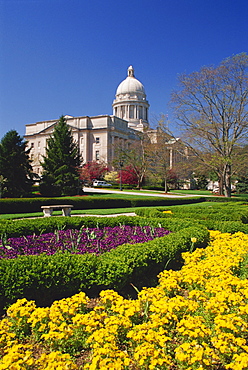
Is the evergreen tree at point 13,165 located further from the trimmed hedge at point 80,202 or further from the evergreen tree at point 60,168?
the trimmed hedge at point 80,202

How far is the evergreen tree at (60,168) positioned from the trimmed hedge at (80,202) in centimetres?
1195

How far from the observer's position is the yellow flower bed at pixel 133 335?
8.36 ft

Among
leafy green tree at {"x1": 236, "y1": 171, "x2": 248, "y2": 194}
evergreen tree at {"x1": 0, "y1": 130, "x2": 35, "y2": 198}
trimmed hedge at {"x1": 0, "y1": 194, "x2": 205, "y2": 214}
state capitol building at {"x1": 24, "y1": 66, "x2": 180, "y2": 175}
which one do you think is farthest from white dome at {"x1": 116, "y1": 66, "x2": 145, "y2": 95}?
trimmed hedge at {"x1": 0, "y1": 194, "x2": 205, "y2": 214}

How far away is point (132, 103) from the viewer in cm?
8938

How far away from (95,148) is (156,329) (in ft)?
225

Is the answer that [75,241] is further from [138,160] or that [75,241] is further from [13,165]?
[138,160]

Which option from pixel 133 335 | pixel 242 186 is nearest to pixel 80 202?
pixel 133 335

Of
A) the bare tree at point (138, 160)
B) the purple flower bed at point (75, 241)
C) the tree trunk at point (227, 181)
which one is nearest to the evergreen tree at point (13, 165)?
the tree trunk at point (227, 181)

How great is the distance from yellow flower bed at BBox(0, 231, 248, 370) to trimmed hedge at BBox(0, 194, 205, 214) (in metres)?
14.2

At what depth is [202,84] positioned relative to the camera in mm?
26625

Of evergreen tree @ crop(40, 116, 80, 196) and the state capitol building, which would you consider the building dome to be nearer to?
the state capitol building

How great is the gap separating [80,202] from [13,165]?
1128 cm

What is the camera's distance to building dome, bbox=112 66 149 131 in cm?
8938

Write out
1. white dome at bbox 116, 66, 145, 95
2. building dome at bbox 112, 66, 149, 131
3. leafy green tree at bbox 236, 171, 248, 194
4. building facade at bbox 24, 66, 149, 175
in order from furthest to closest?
white dome at bbox 116, 66, 145, 95 < building dome at bbox 112, 66, 149, 131 < building facade at bbox 24, 66, 149, 175 < leafy green tree at bbox 236, 171, 248, 194
